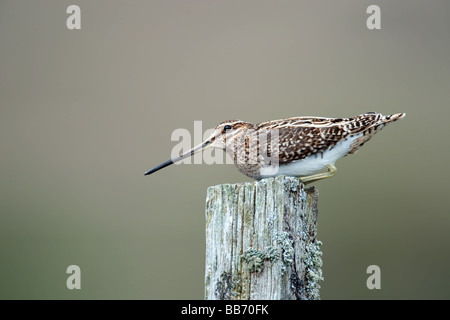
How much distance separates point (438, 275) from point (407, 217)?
1.15 m

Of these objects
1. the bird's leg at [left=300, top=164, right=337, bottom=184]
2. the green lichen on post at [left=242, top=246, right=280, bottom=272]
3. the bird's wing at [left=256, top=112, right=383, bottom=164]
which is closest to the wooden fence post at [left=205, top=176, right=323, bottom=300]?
the green lichen on post at [left=242, top=246, right=280, bottom=272]

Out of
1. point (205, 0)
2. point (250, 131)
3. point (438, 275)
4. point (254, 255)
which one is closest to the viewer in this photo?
point (254, 255)

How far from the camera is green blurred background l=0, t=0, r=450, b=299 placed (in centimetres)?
888

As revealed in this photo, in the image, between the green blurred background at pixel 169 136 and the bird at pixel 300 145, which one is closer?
the bird at pixel 300 145

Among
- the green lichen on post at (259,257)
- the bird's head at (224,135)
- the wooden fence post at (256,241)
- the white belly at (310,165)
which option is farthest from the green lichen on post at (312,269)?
the bird's head at (224,135)

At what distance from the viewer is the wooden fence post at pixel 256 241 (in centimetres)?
371

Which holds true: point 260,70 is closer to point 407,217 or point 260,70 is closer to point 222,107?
point 222,107

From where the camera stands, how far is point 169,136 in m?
9.76

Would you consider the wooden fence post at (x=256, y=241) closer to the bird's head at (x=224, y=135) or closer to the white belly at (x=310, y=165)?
the white belly at (x=310, y=165)

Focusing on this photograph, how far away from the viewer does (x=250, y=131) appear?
17.0ft

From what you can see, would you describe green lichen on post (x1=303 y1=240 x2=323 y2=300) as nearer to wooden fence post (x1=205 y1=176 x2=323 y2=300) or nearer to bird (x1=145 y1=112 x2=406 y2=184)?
wooden fence post (x1=205 y1=176 x2=323 y2=300)

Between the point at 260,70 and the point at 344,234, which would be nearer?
the point at 344,234

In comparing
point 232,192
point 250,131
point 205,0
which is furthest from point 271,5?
point 232,192

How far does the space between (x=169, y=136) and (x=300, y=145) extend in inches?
202
